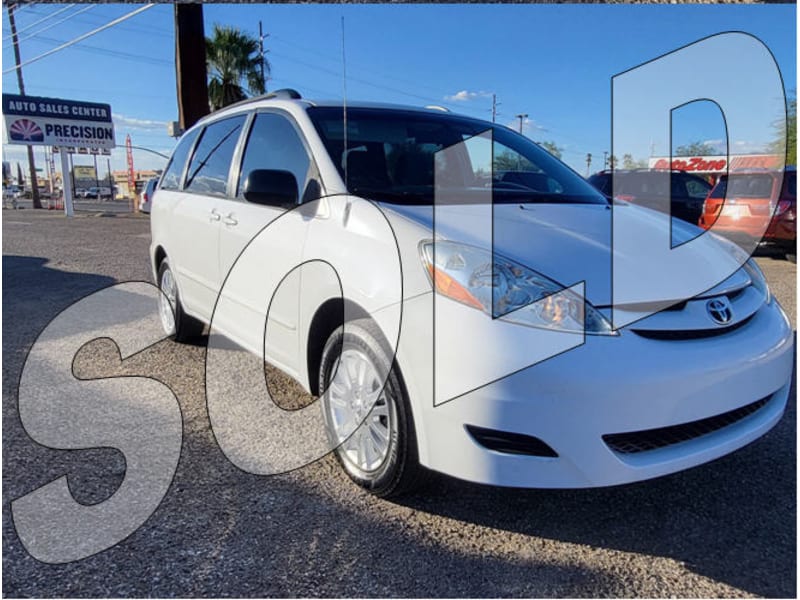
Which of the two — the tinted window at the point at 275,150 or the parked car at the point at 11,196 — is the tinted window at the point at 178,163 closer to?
the tinted window at the point at 275,150

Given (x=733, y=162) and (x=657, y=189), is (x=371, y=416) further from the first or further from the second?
(x=733, y=162)

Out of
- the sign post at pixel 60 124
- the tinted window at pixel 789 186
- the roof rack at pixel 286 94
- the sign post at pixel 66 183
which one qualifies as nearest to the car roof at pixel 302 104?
the roof rack at pixel 286 94

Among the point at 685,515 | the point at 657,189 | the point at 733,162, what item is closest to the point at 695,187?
the point at 733,162

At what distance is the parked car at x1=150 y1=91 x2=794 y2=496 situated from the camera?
1.81 m

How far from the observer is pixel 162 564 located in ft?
6.22

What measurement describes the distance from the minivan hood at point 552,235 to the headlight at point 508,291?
0.18ft

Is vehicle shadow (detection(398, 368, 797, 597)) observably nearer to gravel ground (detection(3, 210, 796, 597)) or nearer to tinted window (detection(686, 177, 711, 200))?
gravel ground (detection(3, 210, 796, 597))

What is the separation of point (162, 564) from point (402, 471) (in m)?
0.87

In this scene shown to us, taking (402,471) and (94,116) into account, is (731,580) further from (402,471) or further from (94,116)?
(94,116)

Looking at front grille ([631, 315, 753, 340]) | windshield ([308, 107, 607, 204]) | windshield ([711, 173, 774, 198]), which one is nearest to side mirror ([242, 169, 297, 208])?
windshield ([308, 107, 607, 204])

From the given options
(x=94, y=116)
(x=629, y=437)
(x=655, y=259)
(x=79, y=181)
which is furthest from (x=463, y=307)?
(x=79, y=181)

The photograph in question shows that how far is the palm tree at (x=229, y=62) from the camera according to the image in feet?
63.1

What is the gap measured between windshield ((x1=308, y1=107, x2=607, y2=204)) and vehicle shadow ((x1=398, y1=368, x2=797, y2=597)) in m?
1.32

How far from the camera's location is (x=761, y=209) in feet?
28.2
